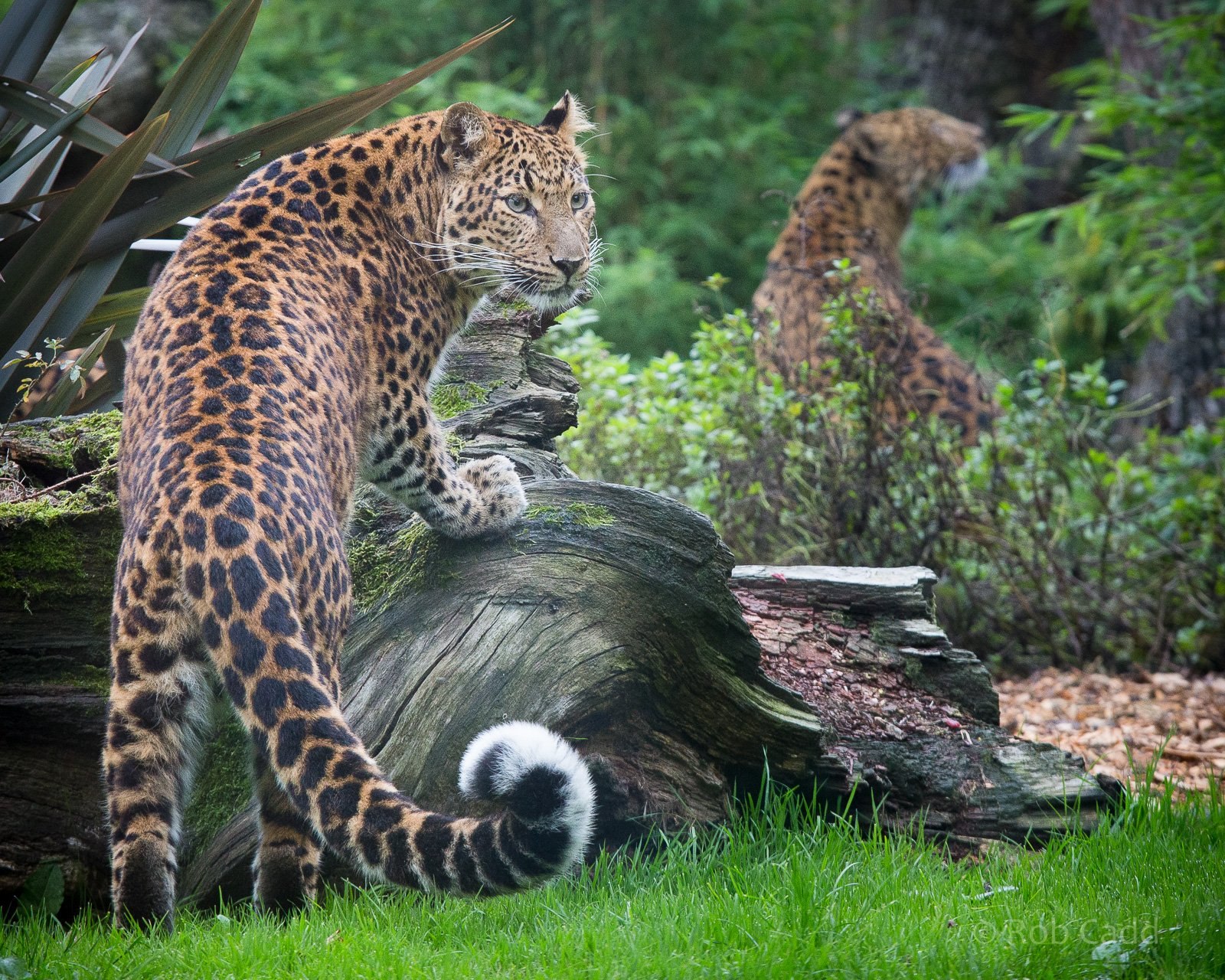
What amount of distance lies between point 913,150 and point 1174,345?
262cm

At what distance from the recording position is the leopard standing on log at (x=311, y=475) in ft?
10.3

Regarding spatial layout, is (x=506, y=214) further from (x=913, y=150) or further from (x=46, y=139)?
(x=913, y=150)

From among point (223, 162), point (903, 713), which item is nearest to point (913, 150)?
point (223, 162)

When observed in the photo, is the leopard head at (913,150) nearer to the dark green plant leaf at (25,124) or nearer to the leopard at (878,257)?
the leopard at (878,257)

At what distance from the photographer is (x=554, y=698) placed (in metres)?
4.31

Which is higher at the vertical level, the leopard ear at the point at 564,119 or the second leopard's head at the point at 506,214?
the leopard ear at the point at 564,119

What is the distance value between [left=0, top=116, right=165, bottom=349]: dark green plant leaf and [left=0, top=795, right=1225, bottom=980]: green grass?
297cm

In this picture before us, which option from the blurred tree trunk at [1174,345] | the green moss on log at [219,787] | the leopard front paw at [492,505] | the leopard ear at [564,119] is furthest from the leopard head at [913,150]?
the green moss on log at [219,787]

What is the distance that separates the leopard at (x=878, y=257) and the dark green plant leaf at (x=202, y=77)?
129 inches

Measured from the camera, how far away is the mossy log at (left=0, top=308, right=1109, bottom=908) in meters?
4.37

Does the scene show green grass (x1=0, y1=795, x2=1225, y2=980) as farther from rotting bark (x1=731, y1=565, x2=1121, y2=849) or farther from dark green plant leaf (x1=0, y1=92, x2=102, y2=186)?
dark green plant leaf (x1=0, y1=92, x2=102, y2=186)

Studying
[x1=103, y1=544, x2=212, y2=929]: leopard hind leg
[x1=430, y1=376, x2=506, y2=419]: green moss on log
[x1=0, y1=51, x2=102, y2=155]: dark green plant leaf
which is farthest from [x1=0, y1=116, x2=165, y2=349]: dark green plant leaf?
[x1=103, y1=544, x2=212, y2=929]: leopard hind leg

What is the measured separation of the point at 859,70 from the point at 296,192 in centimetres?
1311

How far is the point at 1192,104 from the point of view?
7.93 m
